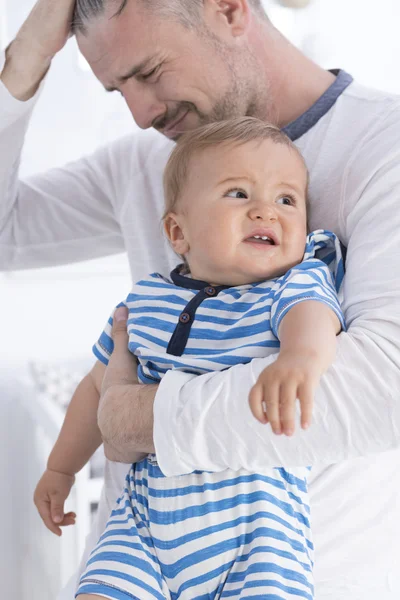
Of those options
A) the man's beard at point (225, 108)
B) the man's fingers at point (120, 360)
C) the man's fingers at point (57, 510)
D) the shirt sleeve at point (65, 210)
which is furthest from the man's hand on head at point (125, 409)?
the shirt sleeve at point (65, 210)

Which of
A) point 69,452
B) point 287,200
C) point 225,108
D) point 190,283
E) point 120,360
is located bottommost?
point 69,452

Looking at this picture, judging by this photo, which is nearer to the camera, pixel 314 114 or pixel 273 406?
pixel 273 406

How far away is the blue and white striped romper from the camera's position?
958 millimetres

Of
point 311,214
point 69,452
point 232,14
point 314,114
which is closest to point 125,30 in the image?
point 232,14

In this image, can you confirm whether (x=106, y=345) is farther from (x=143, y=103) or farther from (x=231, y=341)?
(x=143, y=103)

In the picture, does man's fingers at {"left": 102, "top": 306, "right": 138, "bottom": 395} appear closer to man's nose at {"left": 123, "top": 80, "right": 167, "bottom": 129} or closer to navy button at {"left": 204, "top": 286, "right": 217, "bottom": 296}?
navy button at {"left": 204, "top": 286, "right": 217, "bottom": 296}

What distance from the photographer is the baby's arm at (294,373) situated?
82cm

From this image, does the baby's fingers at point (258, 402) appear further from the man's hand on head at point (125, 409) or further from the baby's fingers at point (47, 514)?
the baby's fingers at point (47, 514)

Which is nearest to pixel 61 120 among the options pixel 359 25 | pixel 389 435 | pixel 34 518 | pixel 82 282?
pixel 82 282

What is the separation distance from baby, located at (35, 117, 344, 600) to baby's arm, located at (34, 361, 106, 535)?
0.09 meters

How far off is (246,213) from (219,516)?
43 cm

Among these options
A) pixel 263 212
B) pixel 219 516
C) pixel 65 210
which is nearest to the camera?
pixel 219 516

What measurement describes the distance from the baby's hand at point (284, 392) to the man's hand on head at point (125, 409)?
0.65 ft

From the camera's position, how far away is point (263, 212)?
1100 millimetres
